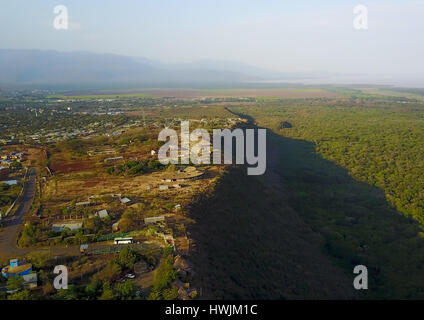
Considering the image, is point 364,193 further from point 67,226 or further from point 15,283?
point 15,283

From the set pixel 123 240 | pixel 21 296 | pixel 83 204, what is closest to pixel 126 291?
pixel 21 296

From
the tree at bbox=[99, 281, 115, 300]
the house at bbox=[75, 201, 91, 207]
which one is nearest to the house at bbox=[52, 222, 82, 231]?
the house at bbox=[75, 201, 91, 207]

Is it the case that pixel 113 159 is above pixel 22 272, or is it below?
above

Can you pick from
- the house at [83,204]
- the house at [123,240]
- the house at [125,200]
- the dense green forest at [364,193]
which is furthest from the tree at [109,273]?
the dense green forest at [364,193]

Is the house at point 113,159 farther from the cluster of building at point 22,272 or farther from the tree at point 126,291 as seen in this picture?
the tree at point 126,291
